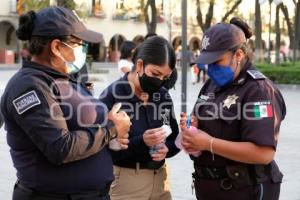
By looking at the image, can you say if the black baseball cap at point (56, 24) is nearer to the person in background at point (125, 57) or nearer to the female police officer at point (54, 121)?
the female police officer at point (54, 121)

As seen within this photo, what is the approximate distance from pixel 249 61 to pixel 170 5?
4658cm

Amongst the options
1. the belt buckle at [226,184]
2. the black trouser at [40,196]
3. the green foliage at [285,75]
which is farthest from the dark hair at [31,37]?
the green foliage at [285,75]

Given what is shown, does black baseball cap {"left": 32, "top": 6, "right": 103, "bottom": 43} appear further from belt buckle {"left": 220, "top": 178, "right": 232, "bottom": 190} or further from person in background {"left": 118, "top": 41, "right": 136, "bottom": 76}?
person in background {"left": 118, "top": 41, "right": 136, "bottom": 76}

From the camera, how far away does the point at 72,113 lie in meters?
2.49

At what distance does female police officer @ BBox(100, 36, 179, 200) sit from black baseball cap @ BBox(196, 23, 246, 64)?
33 cm

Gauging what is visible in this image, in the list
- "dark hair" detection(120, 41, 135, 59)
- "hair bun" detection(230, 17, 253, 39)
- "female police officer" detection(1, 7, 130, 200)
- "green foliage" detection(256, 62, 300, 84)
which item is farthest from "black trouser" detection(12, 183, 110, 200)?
"green foliage" detection(256, 62, 300, 84)

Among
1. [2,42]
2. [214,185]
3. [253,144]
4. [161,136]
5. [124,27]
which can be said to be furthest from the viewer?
[124,27]

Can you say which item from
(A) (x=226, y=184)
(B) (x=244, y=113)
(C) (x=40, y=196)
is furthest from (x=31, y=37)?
(A) (x=226, y=184)

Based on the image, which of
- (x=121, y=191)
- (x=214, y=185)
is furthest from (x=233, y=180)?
(x=121, y=191)

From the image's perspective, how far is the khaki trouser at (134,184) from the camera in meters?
3.21

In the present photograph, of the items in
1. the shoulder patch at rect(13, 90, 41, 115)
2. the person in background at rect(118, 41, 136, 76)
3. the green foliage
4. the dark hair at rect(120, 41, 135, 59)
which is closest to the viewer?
the shoulder patch at rect(13, 90, 41, 115)

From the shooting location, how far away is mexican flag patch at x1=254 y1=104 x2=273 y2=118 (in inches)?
106

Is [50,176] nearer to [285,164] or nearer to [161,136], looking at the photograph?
[161,136]

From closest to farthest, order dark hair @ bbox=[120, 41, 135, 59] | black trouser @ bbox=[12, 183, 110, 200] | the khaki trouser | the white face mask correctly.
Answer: black trouser @ bbox=[12, 183, 110, 200], the white face mask, the khaki trouser, dark hair @ bbox=[120, 41, 135, 59]
